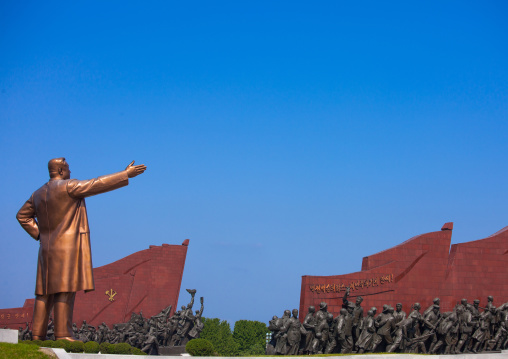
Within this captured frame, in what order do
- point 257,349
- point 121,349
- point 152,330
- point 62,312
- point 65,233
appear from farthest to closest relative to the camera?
point 257,349 < point 152,330 < point 121,349 < point 65,233 < point 62,312

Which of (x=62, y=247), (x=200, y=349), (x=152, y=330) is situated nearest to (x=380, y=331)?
(x=200, y=349)

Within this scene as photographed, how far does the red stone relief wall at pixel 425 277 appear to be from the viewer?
13.8 metres

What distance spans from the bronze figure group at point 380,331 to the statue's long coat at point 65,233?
5309 millimetres

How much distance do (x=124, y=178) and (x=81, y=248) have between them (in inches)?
53.7

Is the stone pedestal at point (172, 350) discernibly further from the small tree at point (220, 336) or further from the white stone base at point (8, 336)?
the small tree at point (220, 336)

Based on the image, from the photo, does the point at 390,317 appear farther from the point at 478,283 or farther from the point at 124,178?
the point at 124,178

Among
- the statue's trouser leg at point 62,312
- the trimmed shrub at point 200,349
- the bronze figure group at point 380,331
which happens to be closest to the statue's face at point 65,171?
the statue's trouser leg at point 62,312

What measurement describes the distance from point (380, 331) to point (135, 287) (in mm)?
12074

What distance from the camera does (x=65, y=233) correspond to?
9438mm

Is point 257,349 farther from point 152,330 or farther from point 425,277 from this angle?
point 425,277

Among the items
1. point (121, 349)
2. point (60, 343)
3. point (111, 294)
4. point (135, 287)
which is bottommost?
point (121, 349)

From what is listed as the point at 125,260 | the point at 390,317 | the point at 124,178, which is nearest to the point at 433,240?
the point at 390,317

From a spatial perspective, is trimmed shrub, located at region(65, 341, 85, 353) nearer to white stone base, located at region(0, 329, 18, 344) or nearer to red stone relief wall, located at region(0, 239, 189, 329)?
white stone base, located at region(0, 329, 18, 344)

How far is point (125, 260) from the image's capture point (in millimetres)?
23062
